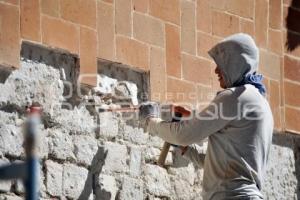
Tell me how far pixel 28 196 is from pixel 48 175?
217 centimetres

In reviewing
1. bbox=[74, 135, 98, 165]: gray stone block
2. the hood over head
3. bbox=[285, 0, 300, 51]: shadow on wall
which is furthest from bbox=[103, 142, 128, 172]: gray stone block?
bbox=[285, 0, 300, 51]: shadow on wall

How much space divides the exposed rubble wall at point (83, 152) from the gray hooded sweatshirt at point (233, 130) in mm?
393

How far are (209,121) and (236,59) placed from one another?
379 mm

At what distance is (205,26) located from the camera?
6.42 meters

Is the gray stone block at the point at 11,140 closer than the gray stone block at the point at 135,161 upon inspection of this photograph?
Yes

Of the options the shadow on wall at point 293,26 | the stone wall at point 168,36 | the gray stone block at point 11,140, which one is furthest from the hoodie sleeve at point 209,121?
the shadow on wall at point 293,26

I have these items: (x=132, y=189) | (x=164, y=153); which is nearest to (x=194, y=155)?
(x=164, y=153)

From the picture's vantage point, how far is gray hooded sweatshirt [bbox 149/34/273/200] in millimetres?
5129

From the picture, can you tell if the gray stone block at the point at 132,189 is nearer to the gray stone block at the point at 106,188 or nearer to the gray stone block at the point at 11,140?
the gray stone block at the point at 106,188

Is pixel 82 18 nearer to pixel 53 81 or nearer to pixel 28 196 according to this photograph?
pixel 53 81

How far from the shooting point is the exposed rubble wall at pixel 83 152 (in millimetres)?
5109

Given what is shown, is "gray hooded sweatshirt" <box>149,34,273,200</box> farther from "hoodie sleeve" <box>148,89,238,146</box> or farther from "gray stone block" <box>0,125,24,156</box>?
"gray stone block" <box>0,125,24,156</box>

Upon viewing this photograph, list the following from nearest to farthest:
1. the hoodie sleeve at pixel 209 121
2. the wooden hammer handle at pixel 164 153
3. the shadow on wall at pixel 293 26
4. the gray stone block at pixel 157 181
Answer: the hoodie sleeve at pixel 209 121, the wooden hammer handle at pixel 164 153, the gray stone block at pixel 157 181, the shadow on wall at pixel 293 26

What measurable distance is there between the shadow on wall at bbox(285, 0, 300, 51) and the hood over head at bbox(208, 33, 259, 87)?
5.94 ft
